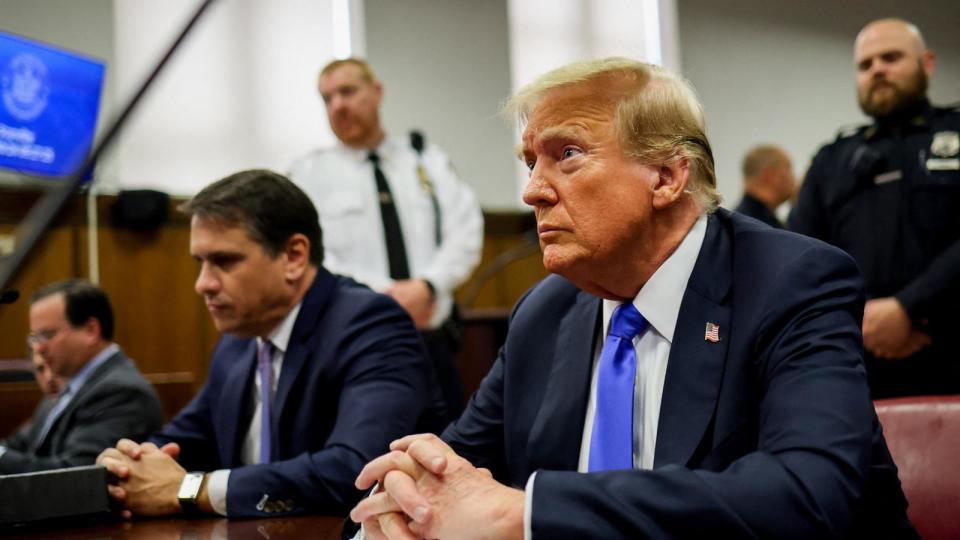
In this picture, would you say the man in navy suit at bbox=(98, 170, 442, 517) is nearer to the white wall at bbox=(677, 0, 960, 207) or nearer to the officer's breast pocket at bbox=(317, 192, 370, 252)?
the officer's breast pocket at bbox=(317, 192, 370, 252)

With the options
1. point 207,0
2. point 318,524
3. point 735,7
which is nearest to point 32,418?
point 318,524

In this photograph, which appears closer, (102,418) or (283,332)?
(283,332)

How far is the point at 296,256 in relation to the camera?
2.81 m

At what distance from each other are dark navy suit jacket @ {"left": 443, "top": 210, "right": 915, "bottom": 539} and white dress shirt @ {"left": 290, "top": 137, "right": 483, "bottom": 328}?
2.37 m

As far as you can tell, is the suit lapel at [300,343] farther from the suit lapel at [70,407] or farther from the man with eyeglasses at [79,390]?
the suit lapel at [70,407]

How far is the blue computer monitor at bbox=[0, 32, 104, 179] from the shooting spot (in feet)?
18.0

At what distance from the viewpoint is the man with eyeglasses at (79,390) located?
346 cm

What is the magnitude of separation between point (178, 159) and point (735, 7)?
5.07m

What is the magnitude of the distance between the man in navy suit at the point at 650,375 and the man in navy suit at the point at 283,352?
0.53 meters

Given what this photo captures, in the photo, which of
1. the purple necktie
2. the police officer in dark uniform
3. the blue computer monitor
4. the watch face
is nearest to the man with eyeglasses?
the purple necktie

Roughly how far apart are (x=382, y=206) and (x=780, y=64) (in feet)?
20.3

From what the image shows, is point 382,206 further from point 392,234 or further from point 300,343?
point 300,343

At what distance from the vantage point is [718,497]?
1.36 m

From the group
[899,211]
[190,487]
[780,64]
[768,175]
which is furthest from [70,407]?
[780,64]
